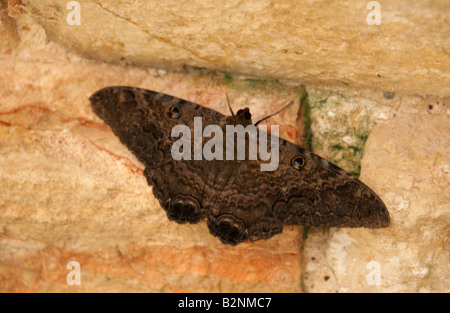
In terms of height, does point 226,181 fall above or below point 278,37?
below

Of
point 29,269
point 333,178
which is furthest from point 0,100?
point 333,178

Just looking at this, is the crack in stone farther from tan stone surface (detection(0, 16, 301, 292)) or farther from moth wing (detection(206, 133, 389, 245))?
moth wing (detection(206, 133, 389, 245))

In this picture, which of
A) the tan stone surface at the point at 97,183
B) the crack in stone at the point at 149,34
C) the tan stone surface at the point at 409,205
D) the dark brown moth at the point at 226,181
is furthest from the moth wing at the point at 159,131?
the tan stone surface at the point at 409,205

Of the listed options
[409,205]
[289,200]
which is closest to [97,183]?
[289,200]

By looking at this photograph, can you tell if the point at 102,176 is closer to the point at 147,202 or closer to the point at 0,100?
the point at 147,202

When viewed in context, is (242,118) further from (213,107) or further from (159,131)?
(159,131)

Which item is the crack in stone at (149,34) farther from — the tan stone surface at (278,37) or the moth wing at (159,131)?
the moth wing at (159,131)
